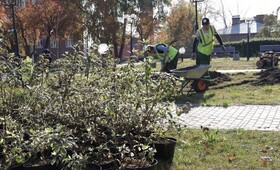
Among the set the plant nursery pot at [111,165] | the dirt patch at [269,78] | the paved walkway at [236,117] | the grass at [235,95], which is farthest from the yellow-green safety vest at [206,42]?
the plant nursery pot at [111,165]

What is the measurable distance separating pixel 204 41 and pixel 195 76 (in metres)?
1.38

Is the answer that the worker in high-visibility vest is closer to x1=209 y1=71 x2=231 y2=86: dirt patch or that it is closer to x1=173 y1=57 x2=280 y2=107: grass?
x1=173 y1=57 x2=280 y2=107: grass

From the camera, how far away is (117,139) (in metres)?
3.71

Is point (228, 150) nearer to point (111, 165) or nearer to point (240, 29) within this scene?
point (111, 165)

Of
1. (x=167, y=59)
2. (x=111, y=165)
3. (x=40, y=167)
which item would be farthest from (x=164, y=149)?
(x=167, y=59)

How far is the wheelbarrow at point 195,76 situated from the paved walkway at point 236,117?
1425 mm

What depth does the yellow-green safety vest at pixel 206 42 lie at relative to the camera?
10.0m

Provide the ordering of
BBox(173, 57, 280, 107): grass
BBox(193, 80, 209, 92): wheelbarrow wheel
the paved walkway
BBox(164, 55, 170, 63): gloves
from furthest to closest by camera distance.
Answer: BBox(164, 55, 170, 63): gloves < BBox(193, 80, 209, 92): wheelbarrow wheel < BBox(173, 57, 280, 107): grass < the paved walkway

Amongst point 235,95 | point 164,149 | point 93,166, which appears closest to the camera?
point 93,166

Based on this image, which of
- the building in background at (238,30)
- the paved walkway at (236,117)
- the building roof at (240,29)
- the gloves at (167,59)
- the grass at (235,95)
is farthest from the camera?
the building roof at (240,29)

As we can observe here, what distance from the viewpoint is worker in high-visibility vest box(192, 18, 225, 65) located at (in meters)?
10.0

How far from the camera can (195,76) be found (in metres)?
9.21

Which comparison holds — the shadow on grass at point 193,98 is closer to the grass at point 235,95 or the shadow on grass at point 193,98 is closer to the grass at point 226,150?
the grass at point 235,95

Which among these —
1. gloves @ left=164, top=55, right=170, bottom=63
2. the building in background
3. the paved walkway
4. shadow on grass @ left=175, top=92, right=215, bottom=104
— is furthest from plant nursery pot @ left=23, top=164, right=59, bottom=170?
the building in background
